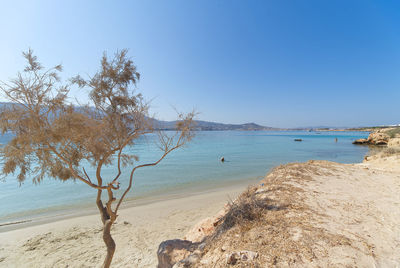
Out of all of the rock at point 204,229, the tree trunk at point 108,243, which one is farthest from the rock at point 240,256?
→ the tree trunk at point 108,243

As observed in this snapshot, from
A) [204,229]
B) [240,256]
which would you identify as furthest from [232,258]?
[204,229]

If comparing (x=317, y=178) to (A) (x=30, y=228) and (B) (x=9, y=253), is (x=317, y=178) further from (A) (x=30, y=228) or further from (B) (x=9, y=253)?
(A) (x=30, y=228)

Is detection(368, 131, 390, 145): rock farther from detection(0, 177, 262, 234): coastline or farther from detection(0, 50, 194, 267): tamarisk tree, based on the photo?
detection(0, 50, 194, 267): tamarisk tree

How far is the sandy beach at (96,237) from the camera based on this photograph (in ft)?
17.2

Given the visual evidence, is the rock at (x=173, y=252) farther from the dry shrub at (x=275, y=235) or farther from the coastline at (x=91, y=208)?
the coastline at (x=91, y=208)

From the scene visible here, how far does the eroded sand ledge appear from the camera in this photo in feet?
8.21

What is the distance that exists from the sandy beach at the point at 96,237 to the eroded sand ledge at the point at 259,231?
0.02m

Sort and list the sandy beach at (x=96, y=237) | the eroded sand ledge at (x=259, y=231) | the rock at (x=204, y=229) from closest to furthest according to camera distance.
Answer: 1. the eroded sand ledge at (x=259, y=231)
2. the rock at (x=204, y=229)
3. the sandy beach at (x=96, y=237)

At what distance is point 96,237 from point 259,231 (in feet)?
21.7

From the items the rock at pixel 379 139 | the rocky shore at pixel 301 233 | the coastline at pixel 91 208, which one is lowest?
the coastline at pixel 91 208

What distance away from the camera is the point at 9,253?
566cm

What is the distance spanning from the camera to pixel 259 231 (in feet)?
9.89

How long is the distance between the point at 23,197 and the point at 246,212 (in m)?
14.9

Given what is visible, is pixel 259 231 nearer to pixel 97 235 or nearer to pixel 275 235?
pixel 275 235
